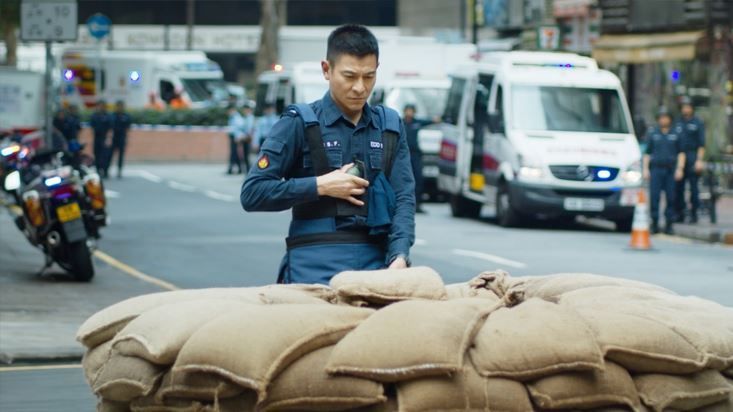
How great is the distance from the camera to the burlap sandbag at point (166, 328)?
4.98m

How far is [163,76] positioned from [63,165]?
36.8m

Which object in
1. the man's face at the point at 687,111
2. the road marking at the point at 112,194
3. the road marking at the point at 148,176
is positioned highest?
the man's face at the point at 687,111

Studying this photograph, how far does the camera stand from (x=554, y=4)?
45.6 metres

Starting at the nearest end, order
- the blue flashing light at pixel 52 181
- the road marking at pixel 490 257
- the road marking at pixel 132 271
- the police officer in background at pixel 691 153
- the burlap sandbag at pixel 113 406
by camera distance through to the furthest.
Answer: the burlap sandbag at pixel 113 406 < the blue flashing light at pixel 52 181 < the road marking at pixel 132 271 < the road marking at pixel 490 257 < the police officer in background at pixel 691 153

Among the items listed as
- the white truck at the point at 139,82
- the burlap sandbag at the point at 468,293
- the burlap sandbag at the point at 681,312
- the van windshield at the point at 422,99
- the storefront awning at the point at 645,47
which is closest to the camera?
the burlap sandbag at the point at 681,312

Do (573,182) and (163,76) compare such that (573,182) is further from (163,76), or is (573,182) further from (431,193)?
(163,76)

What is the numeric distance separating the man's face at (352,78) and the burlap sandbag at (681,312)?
3.32 feet

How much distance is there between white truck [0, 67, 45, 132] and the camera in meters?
29.1

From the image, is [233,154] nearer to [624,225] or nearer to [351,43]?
[624,225]

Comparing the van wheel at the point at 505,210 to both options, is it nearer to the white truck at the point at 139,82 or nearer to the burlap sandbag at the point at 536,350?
the burlap sandbag at the point at 536,350

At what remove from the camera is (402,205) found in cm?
610

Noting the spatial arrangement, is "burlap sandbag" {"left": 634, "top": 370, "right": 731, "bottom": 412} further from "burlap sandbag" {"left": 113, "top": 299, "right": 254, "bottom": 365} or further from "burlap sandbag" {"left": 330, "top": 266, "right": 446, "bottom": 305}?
"burlap sandbag" {"left": 113, "top": 299, "right": 254, "bottom": 365}

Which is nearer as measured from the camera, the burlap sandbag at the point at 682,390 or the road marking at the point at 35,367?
the burlap sandbag at the point at 682,390

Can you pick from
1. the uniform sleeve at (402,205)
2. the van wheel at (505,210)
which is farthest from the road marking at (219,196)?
the uniform sleeve at (402,205)
